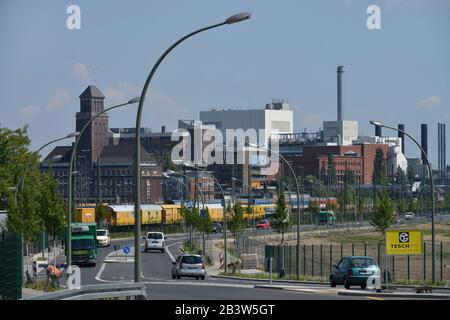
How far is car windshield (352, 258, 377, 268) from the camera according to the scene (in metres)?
43.6

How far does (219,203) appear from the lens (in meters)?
148

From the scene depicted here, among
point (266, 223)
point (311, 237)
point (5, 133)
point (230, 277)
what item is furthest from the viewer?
point (266, 223)

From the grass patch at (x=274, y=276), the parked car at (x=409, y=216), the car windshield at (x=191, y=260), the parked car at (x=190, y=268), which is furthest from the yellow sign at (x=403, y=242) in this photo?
the parked car at (x=409, y=216)

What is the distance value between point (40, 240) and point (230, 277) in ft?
75.3

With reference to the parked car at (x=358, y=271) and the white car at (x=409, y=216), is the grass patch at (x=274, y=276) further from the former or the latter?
the white car at (x=409, y=216)

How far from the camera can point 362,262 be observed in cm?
4397

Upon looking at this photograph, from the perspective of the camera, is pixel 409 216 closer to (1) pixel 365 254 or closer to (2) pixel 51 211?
(1) pixel 365 254

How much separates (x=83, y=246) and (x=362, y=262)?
3091 cm

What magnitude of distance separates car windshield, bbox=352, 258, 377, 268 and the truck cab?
98.5ft

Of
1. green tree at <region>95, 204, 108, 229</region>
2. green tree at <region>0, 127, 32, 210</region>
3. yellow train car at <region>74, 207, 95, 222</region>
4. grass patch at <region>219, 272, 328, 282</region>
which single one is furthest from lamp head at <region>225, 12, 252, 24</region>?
green tree at <region>95, 204, 108, 229</region>

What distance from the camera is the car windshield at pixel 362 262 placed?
43.6 metres
